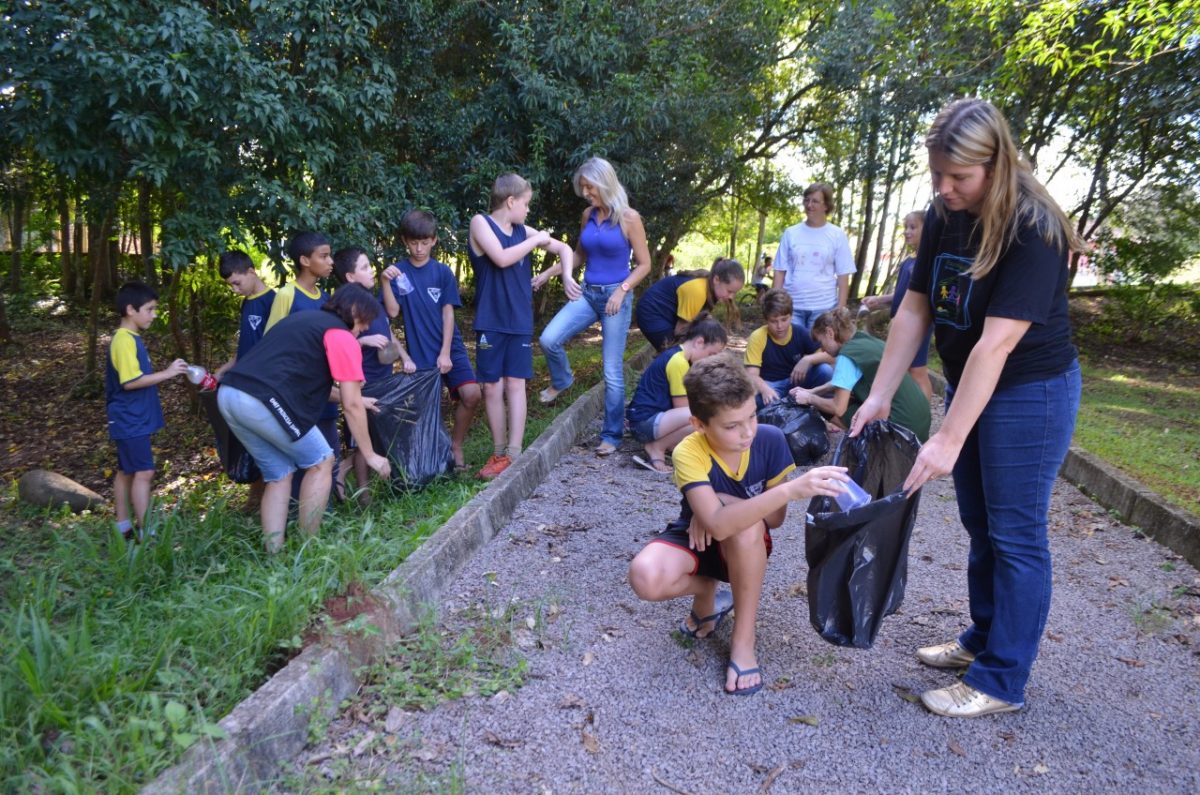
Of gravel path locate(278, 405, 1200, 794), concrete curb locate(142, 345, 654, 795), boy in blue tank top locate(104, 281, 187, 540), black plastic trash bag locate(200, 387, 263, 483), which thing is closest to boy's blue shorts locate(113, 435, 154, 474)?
boy in blue tank top locate(104, 281, 187, 540)

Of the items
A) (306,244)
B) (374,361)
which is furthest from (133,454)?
(306,244)

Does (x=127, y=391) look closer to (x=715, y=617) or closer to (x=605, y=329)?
(x=605, y=329)

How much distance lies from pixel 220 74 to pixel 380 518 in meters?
2.93

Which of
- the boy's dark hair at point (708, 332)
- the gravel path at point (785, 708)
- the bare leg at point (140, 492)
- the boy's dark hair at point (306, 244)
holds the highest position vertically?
the boy's dark hair at point (306, 244)

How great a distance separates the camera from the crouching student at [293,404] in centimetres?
381

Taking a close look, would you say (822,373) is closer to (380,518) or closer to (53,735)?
(380,518)

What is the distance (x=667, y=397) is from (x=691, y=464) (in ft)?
9.41

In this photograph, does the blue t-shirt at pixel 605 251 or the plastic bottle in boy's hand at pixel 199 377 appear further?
the blue t-shirt at pixel 605 251

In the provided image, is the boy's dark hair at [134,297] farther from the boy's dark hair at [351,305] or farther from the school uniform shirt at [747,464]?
the school uniform shirt at [747,464]

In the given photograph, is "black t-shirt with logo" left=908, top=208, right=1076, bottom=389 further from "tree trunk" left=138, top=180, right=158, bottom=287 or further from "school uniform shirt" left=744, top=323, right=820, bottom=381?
"tree trunk" left=138, top=180, right=158, bottom=287

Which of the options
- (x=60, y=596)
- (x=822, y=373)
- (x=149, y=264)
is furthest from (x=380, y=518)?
(x=149, y=264)

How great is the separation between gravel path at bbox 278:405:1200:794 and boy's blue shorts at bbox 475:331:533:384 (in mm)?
1523

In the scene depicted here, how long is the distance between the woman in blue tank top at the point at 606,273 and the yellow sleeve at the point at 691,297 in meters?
0.45

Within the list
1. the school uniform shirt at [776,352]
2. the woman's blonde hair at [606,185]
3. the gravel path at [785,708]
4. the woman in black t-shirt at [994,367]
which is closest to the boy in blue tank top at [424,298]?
the woman's blonde hair at [606,185]
